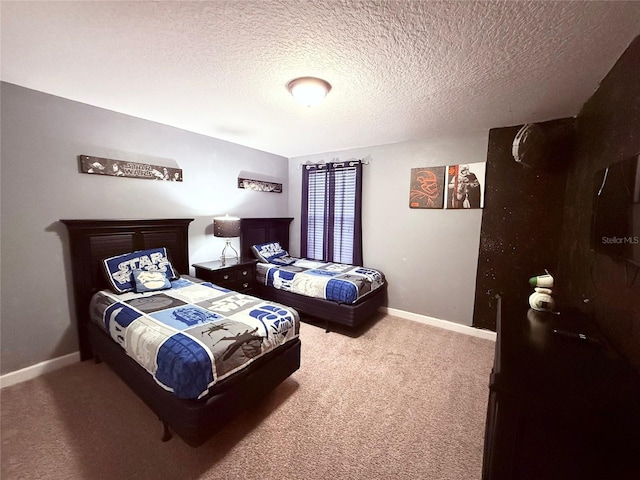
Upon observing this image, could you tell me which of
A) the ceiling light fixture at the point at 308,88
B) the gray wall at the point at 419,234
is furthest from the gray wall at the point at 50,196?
the gray wall at the point at 419,234

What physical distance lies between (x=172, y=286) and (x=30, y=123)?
5.96ft

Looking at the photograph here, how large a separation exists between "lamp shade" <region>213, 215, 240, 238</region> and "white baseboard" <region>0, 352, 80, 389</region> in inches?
71.4

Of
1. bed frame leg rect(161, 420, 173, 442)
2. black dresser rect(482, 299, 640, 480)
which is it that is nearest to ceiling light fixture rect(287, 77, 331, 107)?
black dresser rect(482, 299, 640, 480)

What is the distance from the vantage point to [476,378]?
7.43 ft

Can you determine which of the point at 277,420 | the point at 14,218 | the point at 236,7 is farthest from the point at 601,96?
the point at 14,218

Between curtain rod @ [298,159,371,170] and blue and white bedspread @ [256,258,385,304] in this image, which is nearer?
blue and white bedspread @ [256,258,385,304]

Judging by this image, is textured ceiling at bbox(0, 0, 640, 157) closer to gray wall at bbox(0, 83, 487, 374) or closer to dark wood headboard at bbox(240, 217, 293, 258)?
gray wall at bbox(0, 83, 487, 374)

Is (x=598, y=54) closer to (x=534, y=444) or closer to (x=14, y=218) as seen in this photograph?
(x=534, y=444)

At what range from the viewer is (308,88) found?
6.33 ft

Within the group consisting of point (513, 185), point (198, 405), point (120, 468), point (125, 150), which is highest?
point (125, 150)

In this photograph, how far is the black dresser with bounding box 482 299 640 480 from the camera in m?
0.79
